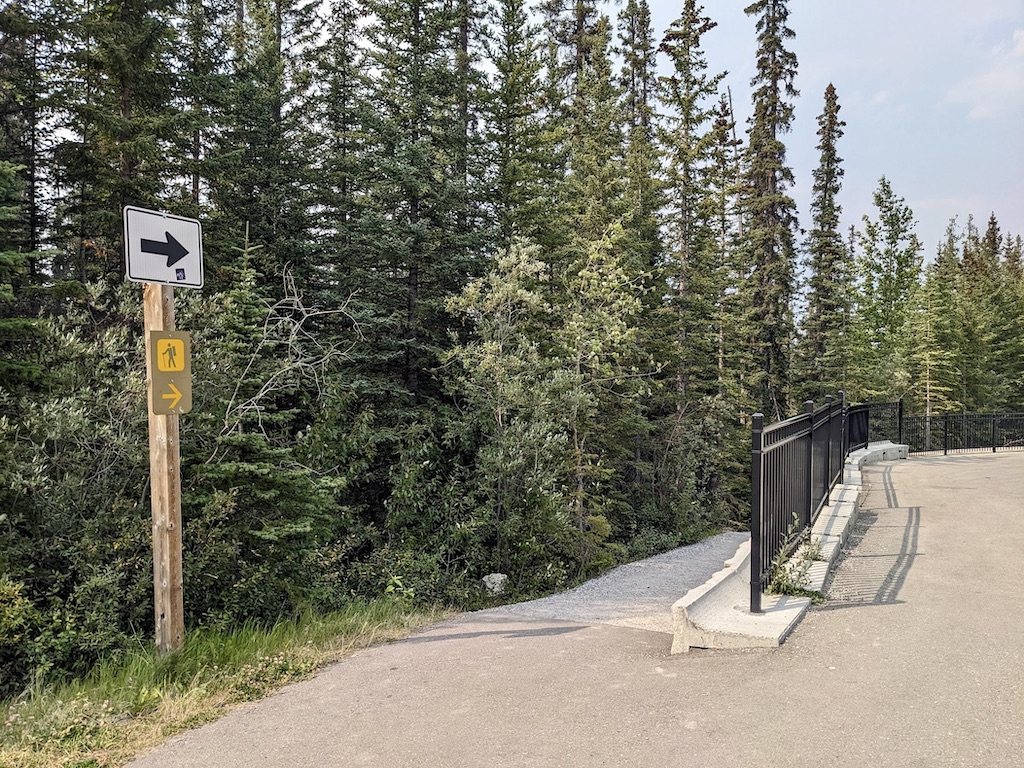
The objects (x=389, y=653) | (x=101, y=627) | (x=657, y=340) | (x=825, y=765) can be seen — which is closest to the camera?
(x=825, y=765)

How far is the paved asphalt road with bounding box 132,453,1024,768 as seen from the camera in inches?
134

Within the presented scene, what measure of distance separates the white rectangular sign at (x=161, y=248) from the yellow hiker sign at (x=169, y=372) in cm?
45

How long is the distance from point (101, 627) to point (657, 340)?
14258mm

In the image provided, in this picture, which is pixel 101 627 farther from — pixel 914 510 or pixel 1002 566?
pixel 914 510

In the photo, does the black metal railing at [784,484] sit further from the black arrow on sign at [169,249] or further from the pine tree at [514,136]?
the pine tree at [514,136]

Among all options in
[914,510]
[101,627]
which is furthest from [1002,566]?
[101,627]

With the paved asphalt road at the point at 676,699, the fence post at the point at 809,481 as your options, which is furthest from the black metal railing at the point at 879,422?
the paved asphalt road at the point at 676,699

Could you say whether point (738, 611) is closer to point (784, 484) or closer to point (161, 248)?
point (784, 484)

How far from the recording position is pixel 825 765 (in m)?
3.17

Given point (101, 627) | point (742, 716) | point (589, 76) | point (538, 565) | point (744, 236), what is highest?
point (589, 76)

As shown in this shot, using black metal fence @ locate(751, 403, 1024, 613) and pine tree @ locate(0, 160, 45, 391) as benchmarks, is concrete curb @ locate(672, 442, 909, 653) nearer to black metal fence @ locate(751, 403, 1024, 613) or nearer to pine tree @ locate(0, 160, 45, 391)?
black metal fence @ locate(751, 403, 1024, 613)

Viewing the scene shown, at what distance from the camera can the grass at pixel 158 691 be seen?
384cm

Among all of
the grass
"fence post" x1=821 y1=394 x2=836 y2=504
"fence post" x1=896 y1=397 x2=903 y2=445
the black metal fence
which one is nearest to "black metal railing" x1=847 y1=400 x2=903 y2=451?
"fence post" x1=896 y1=397 x2=903 y2=445

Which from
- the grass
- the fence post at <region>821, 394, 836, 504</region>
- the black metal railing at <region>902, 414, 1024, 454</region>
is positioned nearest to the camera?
the grass
